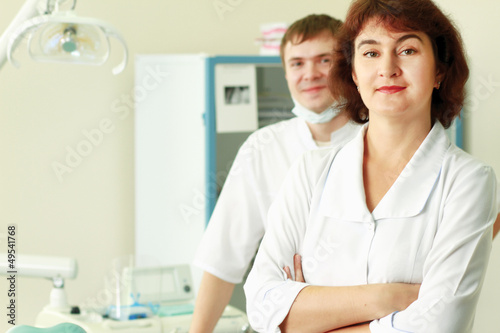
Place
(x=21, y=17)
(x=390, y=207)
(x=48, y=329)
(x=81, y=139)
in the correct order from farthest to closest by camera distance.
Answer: (x=81, y=139) < (x=21, y=17) < (x=390, y=207) < (x=48, y=329)

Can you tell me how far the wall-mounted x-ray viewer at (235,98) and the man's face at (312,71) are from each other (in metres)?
1.07

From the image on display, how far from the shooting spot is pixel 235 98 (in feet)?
9.60

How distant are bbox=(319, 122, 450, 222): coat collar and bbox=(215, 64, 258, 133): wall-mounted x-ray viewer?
155 cm

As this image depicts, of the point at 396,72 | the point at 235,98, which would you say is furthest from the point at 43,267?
the point at 235,98

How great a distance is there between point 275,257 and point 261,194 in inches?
17.8

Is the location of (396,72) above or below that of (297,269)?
above

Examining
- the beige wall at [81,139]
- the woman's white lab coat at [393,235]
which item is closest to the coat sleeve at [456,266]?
the woman's white lab coat at [393,235]

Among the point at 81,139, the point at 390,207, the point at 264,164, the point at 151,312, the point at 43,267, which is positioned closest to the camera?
the point at 390,207

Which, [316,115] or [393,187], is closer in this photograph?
[393,187]

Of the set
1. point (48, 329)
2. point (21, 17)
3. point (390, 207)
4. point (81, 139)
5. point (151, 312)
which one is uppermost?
point (21, 17)

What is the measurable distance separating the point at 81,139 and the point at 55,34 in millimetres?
1839

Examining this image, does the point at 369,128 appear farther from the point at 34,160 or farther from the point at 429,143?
the point at 34,160

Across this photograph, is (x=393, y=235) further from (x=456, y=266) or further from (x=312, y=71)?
(x=312, y=71)

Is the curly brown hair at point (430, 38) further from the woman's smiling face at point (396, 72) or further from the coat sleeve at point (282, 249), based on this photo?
the coat sleeve at point (282, 249)
